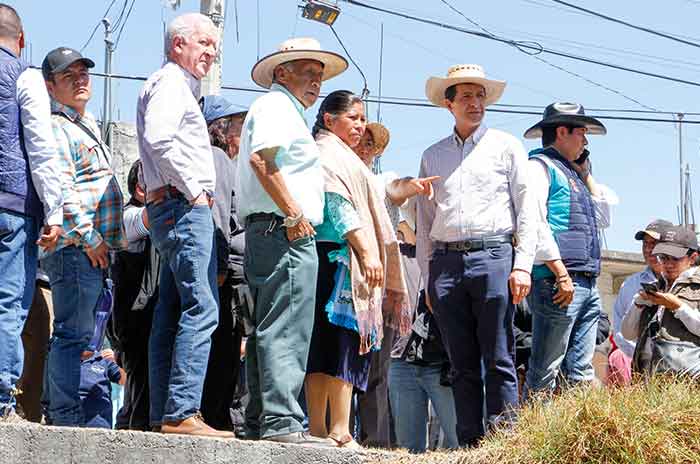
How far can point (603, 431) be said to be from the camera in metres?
4.70

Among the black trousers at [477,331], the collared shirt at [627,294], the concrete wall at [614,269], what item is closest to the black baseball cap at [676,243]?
the collared shirt at [627,294]

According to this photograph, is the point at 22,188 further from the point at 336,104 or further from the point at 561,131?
the point at 561,131

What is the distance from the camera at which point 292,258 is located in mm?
5312

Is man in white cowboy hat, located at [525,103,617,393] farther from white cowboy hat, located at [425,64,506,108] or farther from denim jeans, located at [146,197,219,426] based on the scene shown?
denim jeans, located at [146,197,219,426]

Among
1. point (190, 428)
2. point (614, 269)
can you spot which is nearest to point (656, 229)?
point (190, 428)

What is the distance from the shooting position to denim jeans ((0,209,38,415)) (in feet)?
16.7

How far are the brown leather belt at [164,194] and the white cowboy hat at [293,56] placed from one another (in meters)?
0.83

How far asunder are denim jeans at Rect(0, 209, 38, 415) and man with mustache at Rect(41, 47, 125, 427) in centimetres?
30

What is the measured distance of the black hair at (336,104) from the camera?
611 centimetres

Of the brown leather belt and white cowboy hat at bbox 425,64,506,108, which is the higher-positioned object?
white cowboy hat at bbox 425,64,506,108

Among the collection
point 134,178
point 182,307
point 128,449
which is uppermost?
point 134,178

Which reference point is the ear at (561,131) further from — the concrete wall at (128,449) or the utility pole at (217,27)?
the utility pole at (217,27)

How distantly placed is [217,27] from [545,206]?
5.02 meters

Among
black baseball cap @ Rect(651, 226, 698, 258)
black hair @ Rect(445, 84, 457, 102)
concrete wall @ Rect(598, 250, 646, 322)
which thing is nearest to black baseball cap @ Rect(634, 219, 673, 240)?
black baseball cap @ Rect(651, 226, 698, 258)
